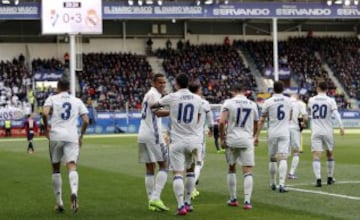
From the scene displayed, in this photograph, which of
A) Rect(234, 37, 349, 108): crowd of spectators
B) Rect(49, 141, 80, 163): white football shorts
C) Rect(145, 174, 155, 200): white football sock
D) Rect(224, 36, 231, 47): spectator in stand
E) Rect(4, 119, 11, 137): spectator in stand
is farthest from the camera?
A: Rect(224, 36, 231, 47): spectator in stand

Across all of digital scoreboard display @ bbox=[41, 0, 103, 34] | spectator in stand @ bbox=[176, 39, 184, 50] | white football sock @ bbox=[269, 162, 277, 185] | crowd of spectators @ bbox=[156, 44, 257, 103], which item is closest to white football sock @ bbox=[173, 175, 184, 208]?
white football sock @ bbox=[269, 162, 277, 185]

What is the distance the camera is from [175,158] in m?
12.9

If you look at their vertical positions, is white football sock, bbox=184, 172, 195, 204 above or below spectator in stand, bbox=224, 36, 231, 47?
below

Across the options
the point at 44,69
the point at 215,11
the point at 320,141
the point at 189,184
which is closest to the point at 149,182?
the point at 189,184

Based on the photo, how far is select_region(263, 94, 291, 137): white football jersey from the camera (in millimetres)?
16109

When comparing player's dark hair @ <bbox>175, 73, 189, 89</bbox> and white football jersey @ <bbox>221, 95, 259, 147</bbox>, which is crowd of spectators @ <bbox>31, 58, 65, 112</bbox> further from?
player's dark hair @ <bbox>175, 73, 189, 89</bbox>

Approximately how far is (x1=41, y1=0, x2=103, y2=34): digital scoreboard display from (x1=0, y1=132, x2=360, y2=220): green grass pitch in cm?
2628

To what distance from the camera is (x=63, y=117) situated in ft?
44.1

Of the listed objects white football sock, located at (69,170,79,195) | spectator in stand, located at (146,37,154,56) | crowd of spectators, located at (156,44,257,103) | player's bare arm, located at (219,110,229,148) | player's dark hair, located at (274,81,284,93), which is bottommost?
white football sock, located at (69,170,79,195)

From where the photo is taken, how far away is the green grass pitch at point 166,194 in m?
12.9

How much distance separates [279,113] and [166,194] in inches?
116

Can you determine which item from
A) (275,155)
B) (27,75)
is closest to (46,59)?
(27,75)

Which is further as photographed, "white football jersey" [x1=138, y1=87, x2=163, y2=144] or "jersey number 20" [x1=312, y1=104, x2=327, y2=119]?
"jersey number 20" [x1=312, y1=104, x2=327, y2=119]

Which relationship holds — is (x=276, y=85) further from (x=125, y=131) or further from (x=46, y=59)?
(x=46, y=59)
